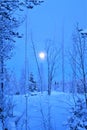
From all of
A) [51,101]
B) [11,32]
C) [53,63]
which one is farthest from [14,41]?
[53,63]

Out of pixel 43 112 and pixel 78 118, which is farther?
pixel 43 112

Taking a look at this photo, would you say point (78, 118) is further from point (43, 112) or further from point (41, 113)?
point (43, 112)

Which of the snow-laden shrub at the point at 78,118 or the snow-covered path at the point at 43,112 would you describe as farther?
the snow-covered path at the point at 43,112

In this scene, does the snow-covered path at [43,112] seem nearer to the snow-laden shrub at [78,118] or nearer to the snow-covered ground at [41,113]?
the snow-covered ground at [41,113]

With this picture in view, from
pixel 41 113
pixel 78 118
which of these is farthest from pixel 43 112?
pixel 78 118

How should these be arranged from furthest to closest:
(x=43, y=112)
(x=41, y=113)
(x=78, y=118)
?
(x=43, y=112) < (x=41, y=113) < (x=78, y=118)

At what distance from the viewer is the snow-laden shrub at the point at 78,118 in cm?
1326

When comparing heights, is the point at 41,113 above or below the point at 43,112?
above

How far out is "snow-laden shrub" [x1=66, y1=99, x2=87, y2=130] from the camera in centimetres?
1326

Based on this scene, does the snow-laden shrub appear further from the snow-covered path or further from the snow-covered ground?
the snow-covered path

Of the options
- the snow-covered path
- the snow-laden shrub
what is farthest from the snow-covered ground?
the snow-laden shrub

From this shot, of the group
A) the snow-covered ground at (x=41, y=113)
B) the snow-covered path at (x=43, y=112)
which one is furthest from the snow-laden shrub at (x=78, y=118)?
the snow-covered path at (x=43, y=112)

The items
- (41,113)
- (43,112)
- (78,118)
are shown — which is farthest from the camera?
(43,112)

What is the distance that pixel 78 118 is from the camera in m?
13.6
